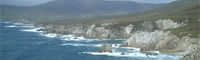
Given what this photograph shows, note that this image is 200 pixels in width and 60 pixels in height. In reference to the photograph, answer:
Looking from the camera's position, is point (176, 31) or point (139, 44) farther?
point (139, 44)

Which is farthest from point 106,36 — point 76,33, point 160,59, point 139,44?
point 160,59

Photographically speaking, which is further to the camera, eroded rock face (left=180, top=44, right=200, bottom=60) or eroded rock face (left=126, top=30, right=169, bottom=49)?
eroded rock face (left=126, top=30, right=169, bottom=49)

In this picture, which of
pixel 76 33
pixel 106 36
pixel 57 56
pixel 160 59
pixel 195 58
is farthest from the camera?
pixel 76 33

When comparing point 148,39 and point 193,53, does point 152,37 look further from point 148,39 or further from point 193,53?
point 193,53

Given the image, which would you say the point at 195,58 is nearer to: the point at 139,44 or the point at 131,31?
the point at 139,44

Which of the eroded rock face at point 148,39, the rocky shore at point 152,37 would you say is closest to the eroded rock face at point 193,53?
the rocky shore at point 152,37

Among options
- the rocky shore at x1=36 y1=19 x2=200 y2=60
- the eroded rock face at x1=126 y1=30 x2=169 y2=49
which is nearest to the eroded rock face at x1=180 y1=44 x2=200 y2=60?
the rocky shore at x1=36 y1=19 x2=200 y2=60

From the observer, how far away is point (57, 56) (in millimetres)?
106938

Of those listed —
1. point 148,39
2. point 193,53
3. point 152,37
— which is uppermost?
point 152,37

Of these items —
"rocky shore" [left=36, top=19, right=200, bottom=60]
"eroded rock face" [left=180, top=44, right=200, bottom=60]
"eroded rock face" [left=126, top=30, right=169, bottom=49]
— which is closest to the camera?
"eroded rock face" [left=180, top=44, right=200, bottom=60]

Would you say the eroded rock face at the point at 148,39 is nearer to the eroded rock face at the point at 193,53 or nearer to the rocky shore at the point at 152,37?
the rocky shore at the point at 152,37

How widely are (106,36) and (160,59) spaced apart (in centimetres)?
7953

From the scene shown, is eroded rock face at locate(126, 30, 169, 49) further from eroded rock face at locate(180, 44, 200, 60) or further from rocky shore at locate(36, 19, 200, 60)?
eroded rock face at locate(180, 44, 200, 60)

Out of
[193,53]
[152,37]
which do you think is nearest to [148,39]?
[152,37]
